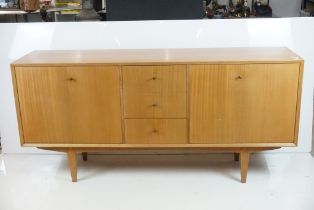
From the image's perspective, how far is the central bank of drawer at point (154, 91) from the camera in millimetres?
2043

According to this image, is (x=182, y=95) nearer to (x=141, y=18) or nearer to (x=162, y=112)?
(x=162, y=112)

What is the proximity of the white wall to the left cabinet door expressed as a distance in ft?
1.42

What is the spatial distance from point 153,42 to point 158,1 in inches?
14.8

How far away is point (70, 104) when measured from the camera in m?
2.12

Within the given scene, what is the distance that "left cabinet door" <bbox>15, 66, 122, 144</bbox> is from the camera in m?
2.08

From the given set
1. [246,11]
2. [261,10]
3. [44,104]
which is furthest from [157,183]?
[261,10]

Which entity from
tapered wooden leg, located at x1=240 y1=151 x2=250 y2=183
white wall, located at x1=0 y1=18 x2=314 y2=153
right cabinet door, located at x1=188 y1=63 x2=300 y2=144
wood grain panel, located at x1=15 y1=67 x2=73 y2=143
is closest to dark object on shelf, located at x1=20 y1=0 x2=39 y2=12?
white wall, located at x1=0 y1=18 x2=314 y2=153

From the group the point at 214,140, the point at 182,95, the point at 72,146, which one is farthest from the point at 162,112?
the point at 72,146

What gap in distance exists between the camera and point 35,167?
247 centimetres

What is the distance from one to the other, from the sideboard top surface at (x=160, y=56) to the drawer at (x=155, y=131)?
0.32 m

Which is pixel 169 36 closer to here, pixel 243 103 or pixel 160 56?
pixel 160 56

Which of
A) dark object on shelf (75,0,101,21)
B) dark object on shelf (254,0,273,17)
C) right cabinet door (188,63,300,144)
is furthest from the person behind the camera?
dark object on shelf (254,0,273,17)

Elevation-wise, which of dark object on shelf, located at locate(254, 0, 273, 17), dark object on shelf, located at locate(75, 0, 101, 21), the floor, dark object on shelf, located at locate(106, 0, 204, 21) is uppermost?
dark object on shelf, located at locate(106, 0, 204, 21)

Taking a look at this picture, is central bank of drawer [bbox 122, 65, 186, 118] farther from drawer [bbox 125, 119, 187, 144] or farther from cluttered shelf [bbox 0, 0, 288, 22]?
cluttered shelf [bbox 0, 0, 288, 22]
